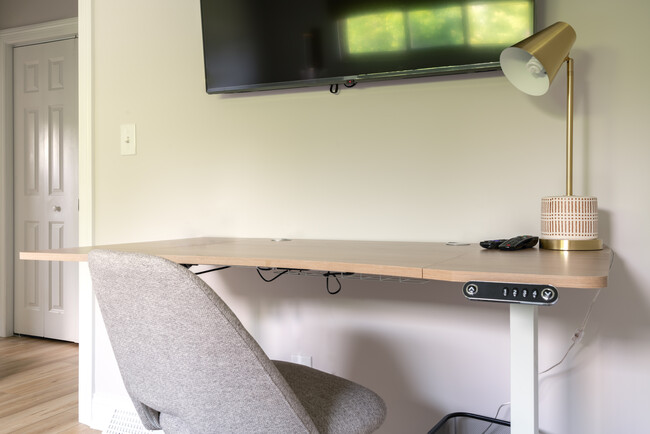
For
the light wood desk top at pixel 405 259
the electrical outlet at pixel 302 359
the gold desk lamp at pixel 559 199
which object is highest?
the gold desk lamp at pixel 559 199

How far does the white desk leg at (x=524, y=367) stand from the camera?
1021 millimetres

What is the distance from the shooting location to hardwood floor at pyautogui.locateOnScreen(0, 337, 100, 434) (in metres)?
2.36

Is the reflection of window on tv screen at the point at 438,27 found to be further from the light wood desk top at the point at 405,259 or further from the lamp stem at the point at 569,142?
the light wood desk top at the point at 405,259

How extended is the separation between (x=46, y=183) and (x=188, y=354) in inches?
130

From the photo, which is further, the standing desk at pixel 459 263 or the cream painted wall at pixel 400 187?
the cream painted wall at pixel 400 187

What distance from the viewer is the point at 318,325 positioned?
1.98m

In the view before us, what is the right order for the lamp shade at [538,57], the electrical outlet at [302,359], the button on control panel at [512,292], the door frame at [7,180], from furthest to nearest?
the door frame at [7,180] → the electrical outlet at [302,359] → the lamp shade at [538,57] → the button on control panel at [512,292]

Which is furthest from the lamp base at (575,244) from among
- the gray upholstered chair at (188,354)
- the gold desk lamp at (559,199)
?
the gray upholstered chair at (188,354)

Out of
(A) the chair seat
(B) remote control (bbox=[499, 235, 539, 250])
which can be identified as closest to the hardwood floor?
(A) the chair seat

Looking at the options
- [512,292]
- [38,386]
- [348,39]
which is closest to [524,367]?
[512,292]

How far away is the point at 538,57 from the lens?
4.30 feet

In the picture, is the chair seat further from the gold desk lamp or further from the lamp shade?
the lamp shade

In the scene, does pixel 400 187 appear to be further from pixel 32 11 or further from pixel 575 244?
pixel 32 11

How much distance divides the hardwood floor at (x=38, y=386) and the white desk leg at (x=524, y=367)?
191 centimetres
